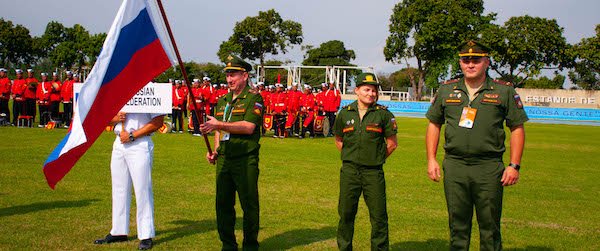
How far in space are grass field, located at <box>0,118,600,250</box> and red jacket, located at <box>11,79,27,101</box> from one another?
7.28m

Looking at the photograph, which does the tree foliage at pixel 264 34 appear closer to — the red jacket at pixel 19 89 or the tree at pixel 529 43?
the tree at pixel 529 43

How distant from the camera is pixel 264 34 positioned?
66062mm

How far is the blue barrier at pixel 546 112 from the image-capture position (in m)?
48.2

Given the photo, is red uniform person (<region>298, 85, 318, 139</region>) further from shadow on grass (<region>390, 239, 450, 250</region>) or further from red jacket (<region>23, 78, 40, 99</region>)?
shadow on grass (<region>390, 239, 450, 250</region>)

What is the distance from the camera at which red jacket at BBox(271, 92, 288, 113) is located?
77.5ft

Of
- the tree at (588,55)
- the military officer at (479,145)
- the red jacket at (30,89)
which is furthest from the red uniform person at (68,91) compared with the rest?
the tree at (588,55)

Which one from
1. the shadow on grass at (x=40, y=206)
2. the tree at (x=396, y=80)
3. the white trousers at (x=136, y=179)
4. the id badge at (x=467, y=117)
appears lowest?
the shadow on grass at (x=40, y=206)

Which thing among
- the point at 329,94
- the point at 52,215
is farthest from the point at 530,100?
the point at 52,215

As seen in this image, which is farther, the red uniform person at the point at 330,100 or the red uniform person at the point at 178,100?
the red uniform person at the point at 330,100

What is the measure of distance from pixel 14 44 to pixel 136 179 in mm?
73352

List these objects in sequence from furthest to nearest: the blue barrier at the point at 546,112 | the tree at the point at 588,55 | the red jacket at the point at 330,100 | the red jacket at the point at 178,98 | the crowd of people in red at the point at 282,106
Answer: the tree at the point at 588,55, the blue barrier at the point at 546,112, the red jacket at the point at 330,100, the crowd of people in red at the point at 282,106, the red jacket at the point at 178,98

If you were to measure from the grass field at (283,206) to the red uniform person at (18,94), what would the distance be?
24.0 ft

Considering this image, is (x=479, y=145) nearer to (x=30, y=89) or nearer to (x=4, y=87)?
(x=30, y=89)

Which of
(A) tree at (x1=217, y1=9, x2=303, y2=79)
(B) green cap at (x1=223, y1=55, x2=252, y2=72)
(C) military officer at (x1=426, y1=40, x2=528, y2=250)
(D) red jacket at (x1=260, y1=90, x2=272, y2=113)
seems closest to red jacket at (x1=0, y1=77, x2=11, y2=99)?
(D) red jacket at (x1=260, y1=90, x2=272, y2=113)
